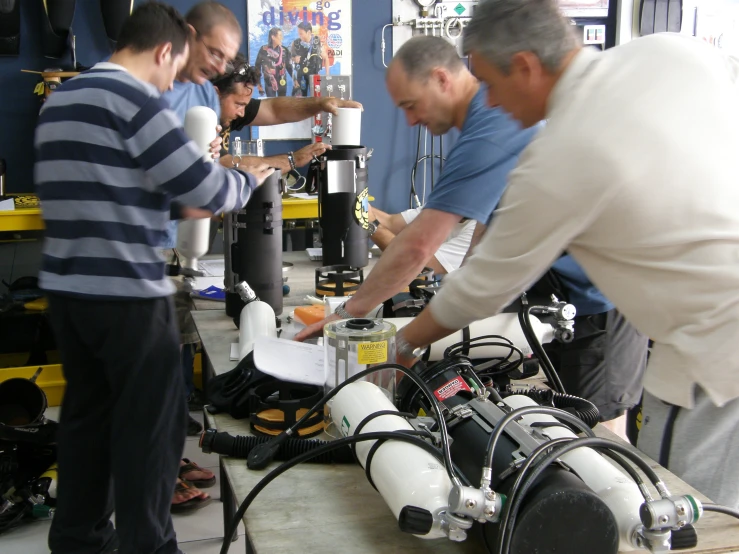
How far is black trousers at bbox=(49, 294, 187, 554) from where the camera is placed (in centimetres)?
141

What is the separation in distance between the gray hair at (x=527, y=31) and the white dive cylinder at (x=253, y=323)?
781 millimetres

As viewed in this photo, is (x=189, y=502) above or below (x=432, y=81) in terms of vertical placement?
below

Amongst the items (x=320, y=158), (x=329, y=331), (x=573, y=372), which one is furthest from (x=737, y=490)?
(x=320, y=158)

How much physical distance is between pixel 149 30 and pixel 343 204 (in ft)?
2.74

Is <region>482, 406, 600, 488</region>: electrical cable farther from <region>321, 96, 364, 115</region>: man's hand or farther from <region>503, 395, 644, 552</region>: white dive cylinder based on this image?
<region>321, 96, 364, 115</region>: man's hand

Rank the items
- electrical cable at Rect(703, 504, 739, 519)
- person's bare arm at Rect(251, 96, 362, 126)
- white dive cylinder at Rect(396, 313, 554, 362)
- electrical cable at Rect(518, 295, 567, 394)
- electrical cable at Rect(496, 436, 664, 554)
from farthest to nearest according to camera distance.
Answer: person's bare arm at Rect(251, 96, 362, 126)
white dive cylinder at Rect(396, 313, 554, 362)
electrical cable at Rect(518, 295, 567, 394)
electrical cable at Rect(703, 504, 739, 519)
electrical cable at Rect(496, 436, 664, 554)

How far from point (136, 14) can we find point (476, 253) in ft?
3.19

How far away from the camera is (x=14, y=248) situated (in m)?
3.94

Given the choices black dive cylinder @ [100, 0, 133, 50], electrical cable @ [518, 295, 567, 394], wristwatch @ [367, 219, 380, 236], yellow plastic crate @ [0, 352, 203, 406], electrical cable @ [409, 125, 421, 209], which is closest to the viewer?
electrical cable @ [518, 295, 567, 394]

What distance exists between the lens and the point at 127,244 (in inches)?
54.4

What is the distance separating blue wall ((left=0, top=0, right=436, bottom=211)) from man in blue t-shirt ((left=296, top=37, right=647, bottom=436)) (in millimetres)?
2759

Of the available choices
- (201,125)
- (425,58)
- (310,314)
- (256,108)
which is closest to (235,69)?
(256,108)

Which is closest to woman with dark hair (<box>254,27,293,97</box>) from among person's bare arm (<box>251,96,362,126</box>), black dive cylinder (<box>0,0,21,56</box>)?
person's bare arm (<box>251,96,362,126</box>)

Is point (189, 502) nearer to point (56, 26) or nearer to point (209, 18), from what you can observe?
point (209, 18)
